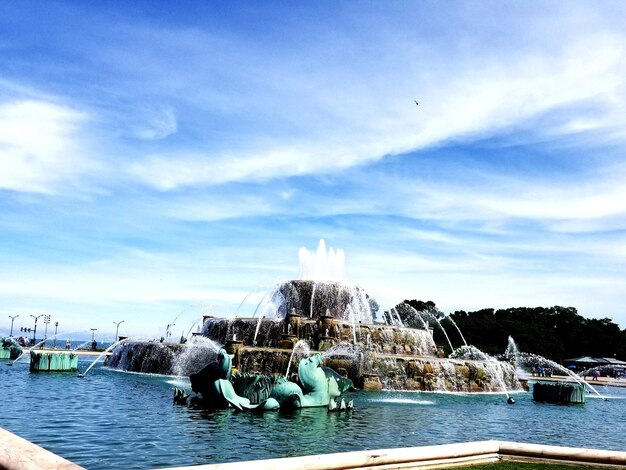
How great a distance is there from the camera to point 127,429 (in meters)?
14.3

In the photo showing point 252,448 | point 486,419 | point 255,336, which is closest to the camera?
point 252,448

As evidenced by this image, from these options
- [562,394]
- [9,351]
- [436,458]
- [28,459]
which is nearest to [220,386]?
[436,458]

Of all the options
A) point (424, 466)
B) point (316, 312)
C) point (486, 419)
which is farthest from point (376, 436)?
point (316, 312)

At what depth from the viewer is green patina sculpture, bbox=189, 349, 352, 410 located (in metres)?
18.1

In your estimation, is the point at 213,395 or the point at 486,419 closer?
the point at 213,395

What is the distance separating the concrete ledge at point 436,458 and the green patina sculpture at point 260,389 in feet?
28.1

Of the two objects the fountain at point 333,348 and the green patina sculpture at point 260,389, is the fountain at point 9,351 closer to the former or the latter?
the fountain at point 333,348

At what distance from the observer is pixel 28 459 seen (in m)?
6.82

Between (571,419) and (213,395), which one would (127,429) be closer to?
(213,395)

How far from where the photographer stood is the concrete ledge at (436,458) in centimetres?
803

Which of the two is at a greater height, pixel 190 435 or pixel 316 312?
pixel 316 312

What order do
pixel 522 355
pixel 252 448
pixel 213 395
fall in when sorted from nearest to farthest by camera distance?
pixel 252 448
pixel 213 395
pixel 522 355

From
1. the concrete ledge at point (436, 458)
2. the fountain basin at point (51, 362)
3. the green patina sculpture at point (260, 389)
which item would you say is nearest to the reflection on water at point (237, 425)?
the green patina sculpture at point (260, 389)

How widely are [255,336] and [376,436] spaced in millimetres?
21719
